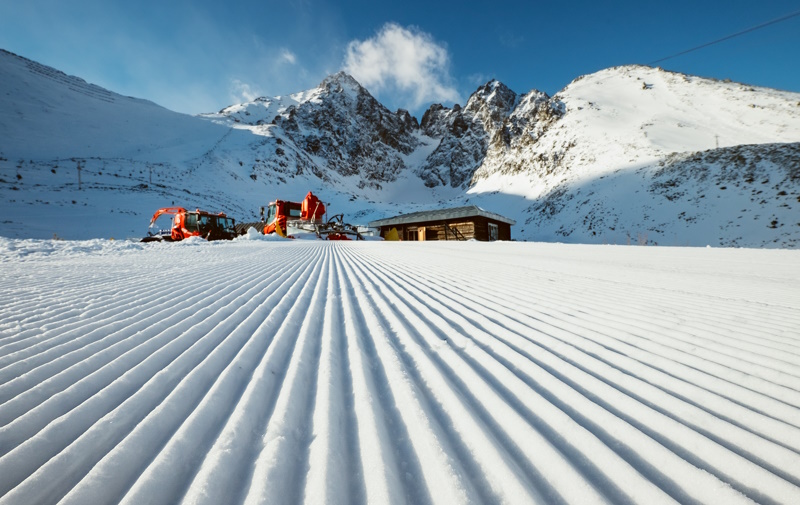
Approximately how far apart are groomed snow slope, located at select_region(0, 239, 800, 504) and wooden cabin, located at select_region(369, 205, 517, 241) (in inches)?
648

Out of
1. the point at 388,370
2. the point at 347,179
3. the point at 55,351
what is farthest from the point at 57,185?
the point at 347,179

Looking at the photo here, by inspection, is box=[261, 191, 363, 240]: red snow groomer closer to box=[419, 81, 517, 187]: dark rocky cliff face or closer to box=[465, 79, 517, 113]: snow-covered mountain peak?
box=[419, 81, 517, 187]: dark rocky cliff face

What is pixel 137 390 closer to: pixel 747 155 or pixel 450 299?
pixel 450 299

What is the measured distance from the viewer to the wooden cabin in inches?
732

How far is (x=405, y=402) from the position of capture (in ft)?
3.41

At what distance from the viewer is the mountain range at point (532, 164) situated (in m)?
15.9

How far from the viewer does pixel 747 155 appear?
17.0 m

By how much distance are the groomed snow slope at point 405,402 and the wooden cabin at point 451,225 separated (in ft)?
54.0

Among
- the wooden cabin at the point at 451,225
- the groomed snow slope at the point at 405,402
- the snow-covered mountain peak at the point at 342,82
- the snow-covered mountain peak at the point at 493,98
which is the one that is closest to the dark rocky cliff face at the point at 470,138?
the snow-covered mountain peak at the point at 493,98

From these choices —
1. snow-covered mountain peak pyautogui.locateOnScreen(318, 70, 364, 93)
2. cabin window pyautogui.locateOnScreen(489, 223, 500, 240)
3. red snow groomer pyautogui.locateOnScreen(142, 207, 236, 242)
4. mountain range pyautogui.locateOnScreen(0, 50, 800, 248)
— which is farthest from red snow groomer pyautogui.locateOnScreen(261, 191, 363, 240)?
snow-covered mountain peak pyautogui.locateOnScreen(318, 70, 364, 93)

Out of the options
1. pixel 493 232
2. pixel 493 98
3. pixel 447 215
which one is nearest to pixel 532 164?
pixel 493 232

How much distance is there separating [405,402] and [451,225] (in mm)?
19310

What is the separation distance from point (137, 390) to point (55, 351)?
78 centimetres

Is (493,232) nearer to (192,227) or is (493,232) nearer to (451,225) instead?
(451,225)
